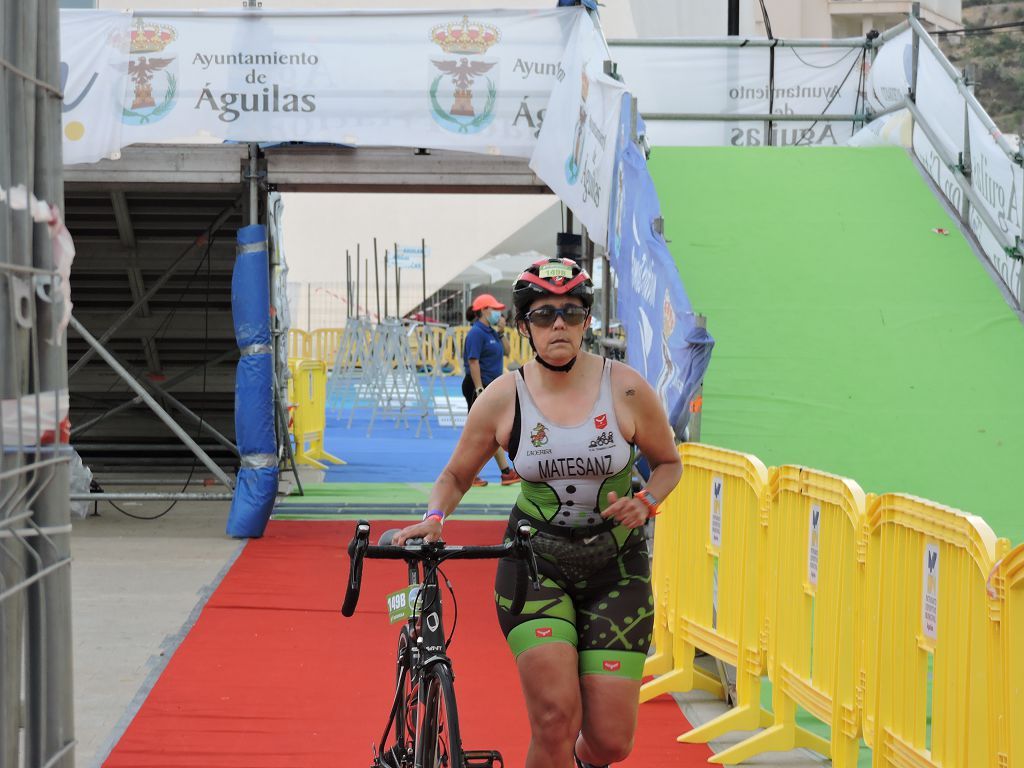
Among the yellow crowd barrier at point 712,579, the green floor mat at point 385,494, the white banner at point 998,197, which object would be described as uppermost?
the white banner at point 998,197

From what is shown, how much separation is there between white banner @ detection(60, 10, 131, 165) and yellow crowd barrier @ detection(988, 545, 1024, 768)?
9.35m

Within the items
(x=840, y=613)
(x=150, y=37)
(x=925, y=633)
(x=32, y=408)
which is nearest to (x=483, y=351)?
(x=150, y=37)

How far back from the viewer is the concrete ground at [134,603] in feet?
22.3

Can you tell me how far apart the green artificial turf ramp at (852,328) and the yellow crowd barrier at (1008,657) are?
14.4 ft

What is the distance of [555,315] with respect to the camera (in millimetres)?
4461

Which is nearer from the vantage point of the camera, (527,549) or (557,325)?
(527,549)

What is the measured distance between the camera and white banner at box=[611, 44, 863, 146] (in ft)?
51.8

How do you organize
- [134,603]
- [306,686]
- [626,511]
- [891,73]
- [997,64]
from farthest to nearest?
[997,64] → [891,73] → [134,603] → [306,686] → [626,511]

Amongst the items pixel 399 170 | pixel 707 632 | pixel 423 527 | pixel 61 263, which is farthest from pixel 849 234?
pixel 61 263

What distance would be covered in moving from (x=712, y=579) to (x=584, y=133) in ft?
14.9

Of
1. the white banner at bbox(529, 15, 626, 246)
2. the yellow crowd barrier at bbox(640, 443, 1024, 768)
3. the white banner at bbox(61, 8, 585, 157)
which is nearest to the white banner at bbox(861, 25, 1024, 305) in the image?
the white banner at bbox(529, 15, 626, 246)

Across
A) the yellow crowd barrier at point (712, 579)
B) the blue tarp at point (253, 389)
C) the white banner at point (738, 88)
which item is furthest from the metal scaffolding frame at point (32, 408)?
the white banner at point (738, 88)

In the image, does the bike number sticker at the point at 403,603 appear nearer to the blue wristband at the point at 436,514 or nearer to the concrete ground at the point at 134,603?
the blue wristband at the point at 436,514

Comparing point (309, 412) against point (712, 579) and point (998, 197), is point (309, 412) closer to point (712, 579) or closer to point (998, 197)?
point (998, 197)
